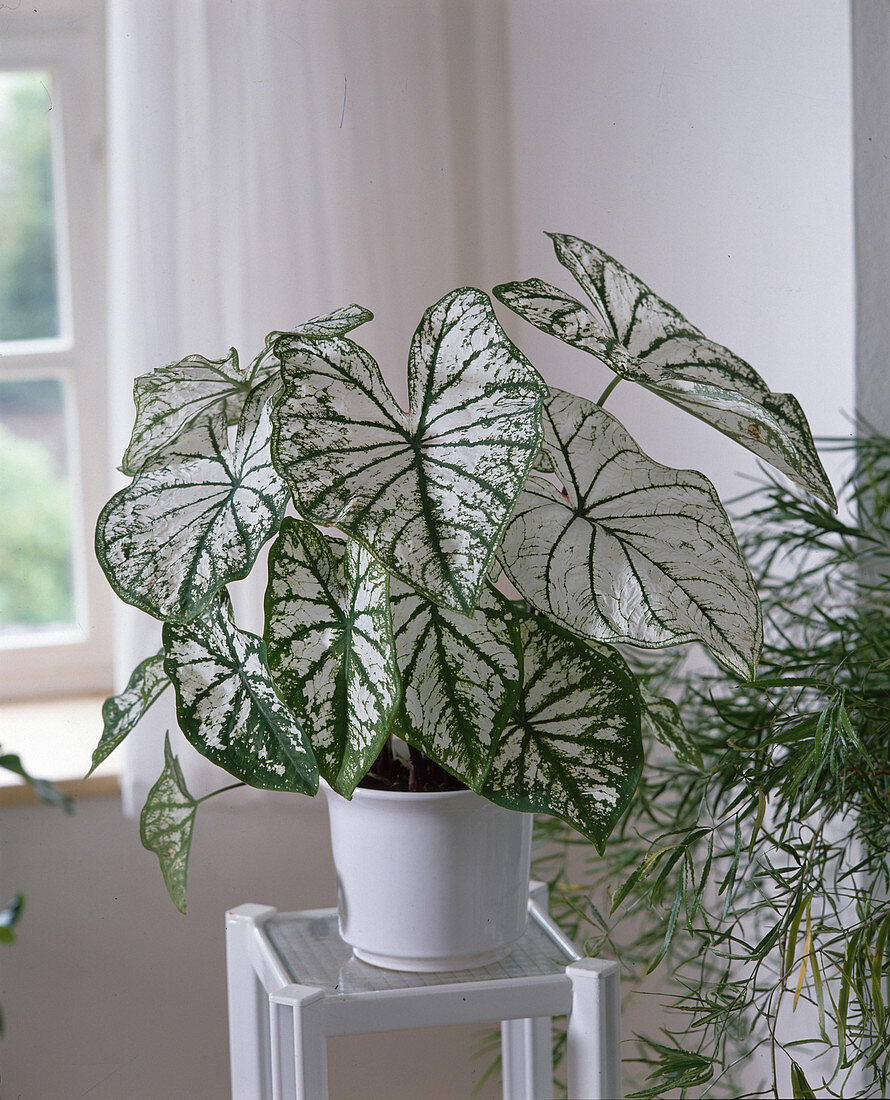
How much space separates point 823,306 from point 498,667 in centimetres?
65

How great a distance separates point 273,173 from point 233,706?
0.69 meters

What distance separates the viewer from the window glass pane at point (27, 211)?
1.24 m

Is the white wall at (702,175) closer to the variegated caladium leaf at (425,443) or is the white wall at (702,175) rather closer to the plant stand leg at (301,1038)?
the variegated caladium leaf at (425,443)

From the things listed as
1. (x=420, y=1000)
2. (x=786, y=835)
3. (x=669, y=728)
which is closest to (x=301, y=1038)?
(x=420, y=1000)

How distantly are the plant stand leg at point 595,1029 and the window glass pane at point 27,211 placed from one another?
94 cm

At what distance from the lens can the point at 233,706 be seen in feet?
2.37

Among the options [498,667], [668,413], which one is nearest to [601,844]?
[498,667]

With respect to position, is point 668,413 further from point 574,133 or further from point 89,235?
point 89,235

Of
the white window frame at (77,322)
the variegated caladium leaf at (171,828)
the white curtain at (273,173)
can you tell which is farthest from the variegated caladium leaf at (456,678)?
the white window frame at (77,322)

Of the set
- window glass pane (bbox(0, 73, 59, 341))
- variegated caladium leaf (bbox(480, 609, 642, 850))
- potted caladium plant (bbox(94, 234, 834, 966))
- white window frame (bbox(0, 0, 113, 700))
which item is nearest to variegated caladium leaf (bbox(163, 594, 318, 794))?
potted caladium plant (bbox(94, 234, 834, 966))

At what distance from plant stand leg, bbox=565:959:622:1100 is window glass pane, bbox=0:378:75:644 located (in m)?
0.81

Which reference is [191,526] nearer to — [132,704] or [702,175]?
[132,704]

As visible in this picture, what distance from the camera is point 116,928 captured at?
122 centimetres

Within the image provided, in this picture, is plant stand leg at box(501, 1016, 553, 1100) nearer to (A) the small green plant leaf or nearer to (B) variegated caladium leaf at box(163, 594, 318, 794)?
(A) the small green plant leaf
